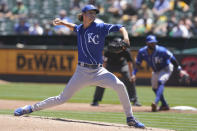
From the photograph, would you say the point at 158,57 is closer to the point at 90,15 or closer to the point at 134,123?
the point at 134,123

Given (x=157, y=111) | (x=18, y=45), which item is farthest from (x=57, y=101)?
(x=18, y=45)

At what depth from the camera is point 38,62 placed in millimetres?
22500

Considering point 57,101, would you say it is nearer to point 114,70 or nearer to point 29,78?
Answer: point 114,70

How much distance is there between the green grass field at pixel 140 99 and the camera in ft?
33.1

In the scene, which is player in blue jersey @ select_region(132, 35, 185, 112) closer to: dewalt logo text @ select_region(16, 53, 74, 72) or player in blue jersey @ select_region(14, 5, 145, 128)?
player in blue jersey @ select_region(14, 5, 145, 128)

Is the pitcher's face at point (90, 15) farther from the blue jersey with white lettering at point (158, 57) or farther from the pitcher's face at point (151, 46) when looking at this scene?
the blue jersey with white lettering at point (158, 57)

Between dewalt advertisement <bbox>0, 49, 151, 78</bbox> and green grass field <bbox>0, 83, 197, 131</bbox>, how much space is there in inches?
45.9

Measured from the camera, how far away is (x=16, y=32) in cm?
2427

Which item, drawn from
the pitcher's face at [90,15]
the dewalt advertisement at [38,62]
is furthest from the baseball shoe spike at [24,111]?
the dewalt advertisement at [38,62]

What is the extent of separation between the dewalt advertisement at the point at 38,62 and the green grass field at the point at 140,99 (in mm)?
1165

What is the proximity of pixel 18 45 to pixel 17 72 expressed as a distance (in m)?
1.48

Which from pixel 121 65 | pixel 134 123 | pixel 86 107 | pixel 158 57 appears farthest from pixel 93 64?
pixel 121 65

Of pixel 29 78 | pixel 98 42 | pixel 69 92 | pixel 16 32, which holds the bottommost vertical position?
pixel 29 78

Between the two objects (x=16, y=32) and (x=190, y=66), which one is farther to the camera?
(x=16, y=32)
